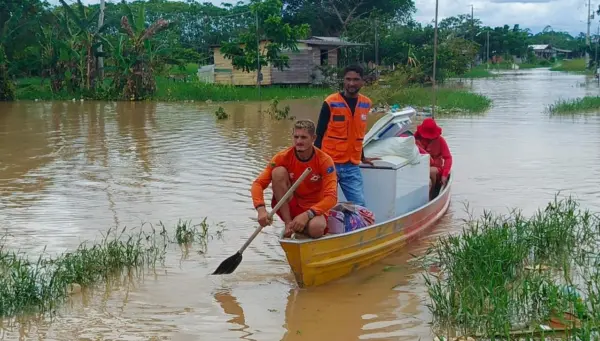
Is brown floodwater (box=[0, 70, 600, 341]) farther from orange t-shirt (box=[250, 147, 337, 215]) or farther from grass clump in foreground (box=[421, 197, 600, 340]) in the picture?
orange t-shirt (box=[250, 147, 337, 215])

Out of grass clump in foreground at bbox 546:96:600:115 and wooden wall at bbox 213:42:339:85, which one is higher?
wooden wall at bbox 213:42:339:85

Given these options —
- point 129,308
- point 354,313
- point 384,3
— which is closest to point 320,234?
point 354,313

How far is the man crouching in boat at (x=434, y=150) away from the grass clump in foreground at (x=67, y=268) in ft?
8.85

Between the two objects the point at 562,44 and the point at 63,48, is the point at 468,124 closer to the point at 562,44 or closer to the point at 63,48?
the point at 63,48

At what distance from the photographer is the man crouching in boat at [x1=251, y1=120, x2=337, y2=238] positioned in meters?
5.68

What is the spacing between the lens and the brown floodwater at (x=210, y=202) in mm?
5316

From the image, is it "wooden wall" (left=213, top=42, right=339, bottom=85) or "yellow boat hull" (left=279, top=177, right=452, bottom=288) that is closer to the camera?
"yellow boat hull" (left=279, top=177, right=452, bottom=288)

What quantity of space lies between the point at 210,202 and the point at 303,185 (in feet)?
12.1

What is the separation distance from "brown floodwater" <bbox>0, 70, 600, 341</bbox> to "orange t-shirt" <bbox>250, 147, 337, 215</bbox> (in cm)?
74

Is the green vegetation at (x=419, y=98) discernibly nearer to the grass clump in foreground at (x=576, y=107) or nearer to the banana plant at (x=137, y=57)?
the grass clump in foreground at (x=576, y=107)

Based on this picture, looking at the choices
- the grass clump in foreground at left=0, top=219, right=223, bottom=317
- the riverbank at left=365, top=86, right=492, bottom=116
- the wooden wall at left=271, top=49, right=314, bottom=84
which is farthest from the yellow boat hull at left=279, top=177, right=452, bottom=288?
the wooden wall at left=271, top=49, right=314, bottom=84

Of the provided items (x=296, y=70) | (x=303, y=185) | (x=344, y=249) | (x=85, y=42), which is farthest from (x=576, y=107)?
(x=303, y=185)

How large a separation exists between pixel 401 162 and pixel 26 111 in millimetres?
17430

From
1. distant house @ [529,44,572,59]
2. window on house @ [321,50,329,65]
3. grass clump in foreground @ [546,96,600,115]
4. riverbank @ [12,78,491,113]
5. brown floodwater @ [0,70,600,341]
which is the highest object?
distant house @ [529,44,572,59]
